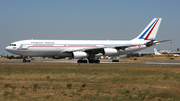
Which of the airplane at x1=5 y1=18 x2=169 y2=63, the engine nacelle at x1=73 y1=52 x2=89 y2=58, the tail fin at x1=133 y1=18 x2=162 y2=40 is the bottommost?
the engine nacelle at x1=73 y1=52 x2=89 y2=58

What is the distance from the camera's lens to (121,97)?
13.8 m

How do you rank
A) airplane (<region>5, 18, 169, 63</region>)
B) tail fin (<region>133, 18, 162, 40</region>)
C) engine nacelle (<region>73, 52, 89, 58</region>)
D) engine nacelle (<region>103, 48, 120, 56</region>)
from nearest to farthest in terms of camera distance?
engine nacelle (<region>73, 52, 89, 58</region>) < airplane (<region>5, 18, 169, 63</region>) < engine nacelle (<region>103, 48, 120, 56</region>) < tail fin (<region>133, 18, 162, 40</region>)

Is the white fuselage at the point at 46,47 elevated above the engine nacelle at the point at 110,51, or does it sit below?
above

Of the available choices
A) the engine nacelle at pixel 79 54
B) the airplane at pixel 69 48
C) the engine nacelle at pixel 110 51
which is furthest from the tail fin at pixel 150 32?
the engine nacelle at pixel 79 54

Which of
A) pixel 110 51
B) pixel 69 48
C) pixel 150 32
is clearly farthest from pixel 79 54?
pixel 150 32

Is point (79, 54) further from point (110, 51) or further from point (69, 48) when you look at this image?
point (110, 51)

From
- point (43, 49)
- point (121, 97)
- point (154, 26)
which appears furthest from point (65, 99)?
point (154, 26)

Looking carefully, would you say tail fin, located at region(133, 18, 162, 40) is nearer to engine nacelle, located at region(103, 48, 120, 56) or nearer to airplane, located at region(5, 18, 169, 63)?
airplane, located at region(5, 18, 169, 63)

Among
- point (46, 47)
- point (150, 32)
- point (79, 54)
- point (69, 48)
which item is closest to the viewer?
point (79, 54)

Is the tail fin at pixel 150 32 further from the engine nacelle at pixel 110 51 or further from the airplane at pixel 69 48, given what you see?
the engine nacelle at pixel 110 51

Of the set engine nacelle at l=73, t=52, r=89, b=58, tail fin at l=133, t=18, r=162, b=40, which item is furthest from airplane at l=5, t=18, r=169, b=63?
tail fin at l=133, t=18, r=162, b=40

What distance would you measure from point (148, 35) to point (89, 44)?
14.7m

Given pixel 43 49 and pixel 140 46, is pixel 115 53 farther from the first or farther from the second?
Result: pixel 43 49

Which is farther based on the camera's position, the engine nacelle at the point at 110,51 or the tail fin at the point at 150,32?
the tail fin at the point at 150,32
